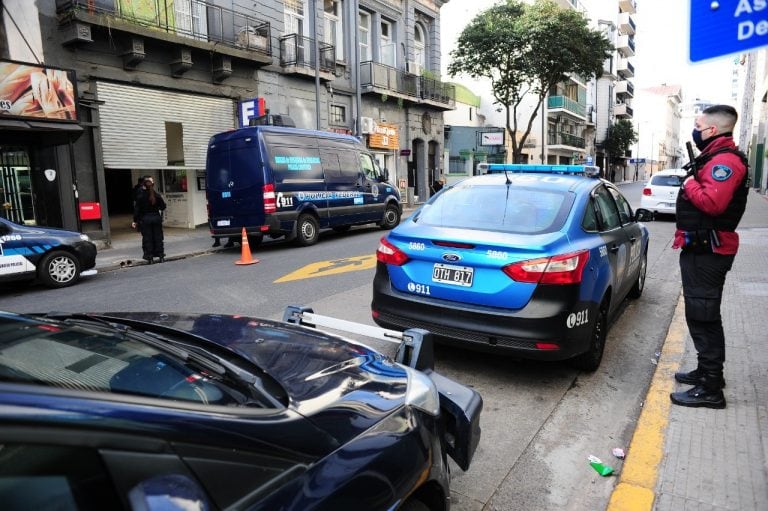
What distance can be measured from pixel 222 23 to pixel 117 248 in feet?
26.6

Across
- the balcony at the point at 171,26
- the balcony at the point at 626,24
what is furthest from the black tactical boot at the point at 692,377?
the balcony at the point at 626,24

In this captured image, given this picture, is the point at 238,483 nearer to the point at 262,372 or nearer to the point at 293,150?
the point at 262,372

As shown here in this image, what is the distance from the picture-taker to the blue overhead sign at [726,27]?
2.53 metres

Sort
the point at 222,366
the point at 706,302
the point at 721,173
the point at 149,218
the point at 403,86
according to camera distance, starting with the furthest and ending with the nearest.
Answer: the point at 403,86, the point at 149,218, the point at 706,302, the point at 721,173, the point at 222,366

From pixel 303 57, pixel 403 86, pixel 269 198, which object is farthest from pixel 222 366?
pixel 403 86

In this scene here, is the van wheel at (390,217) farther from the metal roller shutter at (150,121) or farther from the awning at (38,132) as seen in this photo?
the awning at (38,132)

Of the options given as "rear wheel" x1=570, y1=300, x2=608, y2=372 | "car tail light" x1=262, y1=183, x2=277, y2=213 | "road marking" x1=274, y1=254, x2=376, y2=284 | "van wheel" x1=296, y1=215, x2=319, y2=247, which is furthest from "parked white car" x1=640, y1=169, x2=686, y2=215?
"rear wheel" x1=570, y1=300, x2=608, y2=372

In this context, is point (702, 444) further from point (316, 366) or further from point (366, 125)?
point (366, 125)

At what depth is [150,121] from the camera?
50.6 feet

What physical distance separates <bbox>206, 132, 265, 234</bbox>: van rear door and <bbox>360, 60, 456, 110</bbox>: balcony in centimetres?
1254

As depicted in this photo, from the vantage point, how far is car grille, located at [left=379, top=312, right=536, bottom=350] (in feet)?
12.4

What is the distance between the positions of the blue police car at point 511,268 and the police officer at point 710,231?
0.66 m

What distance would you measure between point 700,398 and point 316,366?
2.96 metres

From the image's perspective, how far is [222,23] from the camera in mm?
16984
